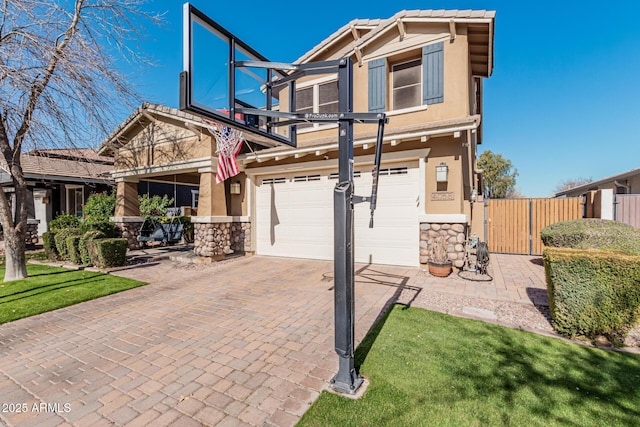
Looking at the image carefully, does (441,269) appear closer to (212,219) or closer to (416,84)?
A: (416,84)

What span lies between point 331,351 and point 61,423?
2.46 metres

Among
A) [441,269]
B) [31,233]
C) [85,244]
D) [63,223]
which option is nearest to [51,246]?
[63,223]

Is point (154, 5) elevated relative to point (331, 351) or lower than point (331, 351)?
elevated

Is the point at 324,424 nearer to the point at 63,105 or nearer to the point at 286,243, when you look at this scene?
the point at 286,243

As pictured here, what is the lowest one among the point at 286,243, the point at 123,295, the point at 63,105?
the point at 123,295

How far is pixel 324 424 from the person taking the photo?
2.18 meters

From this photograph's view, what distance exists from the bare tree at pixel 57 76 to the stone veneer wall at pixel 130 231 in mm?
4090

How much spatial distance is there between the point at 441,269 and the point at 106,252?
8903mm

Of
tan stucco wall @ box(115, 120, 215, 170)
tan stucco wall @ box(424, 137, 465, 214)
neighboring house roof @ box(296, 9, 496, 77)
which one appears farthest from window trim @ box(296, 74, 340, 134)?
tan stucco wall @ box(424, 137, 465, 214)

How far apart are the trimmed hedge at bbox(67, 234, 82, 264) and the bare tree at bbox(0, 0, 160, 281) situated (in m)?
1.64

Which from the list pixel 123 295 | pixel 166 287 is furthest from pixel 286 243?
pixel 123 295

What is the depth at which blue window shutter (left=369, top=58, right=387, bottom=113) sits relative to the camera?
312 inches

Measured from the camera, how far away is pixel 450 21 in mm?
6887

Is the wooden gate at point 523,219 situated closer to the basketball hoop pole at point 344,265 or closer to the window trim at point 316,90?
the window trim at point 316,90
